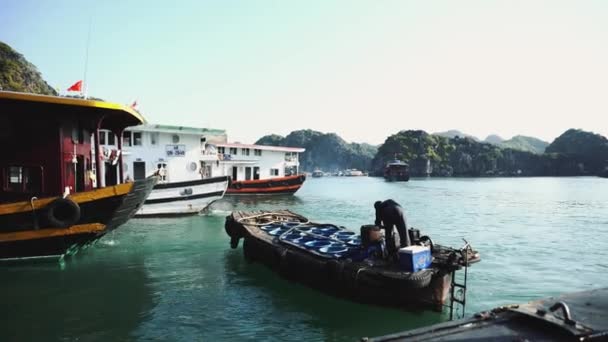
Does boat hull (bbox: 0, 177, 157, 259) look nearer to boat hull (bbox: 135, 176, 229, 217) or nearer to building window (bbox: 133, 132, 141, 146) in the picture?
boat hull (bbox: 135, 176, 229, 217)

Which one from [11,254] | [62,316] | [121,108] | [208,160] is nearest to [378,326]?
[62,316]

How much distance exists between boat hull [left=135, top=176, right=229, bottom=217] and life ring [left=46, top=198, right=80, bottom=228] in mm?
11750

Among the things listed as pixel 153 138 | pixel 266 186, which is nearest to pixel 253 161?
pixel 266 186

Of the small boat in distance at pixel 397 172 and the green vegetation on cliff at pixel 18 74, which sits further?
the small boat in distance at pixel 397 172

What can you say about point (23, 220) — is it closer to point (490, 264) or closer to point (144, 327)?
point (144, 327)

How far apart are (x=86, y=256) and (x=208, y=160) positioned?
15.0 meters

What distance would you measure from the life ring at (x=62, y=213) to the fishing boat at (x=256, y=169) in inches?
1003

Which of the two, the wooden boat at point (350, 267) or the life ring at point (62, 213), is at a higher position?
the life ring at point (62, 213)

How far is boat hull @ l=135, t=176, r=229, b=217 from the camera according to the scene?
2325 cm

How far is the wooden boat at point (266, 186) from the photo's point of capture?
37.9 metres

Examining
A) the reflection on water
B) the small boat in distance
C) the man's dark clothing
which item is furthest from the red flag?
the small boat in distance

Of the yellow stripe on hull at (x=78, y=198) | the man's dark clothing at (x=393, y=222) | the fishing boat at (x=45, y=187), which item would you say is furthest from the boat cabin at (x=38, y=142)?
the man's dark clothing at (x=393, y=222)

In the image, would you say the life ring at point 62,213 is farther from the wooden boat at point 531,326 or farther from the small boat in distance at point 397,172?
the small boat in distance at point 397,172

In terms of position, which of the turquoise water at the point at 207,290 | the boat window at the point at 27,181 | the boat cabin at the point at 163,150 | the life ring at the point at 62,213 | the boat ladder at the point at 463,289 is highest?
the boat cabin at the point at 163,150
